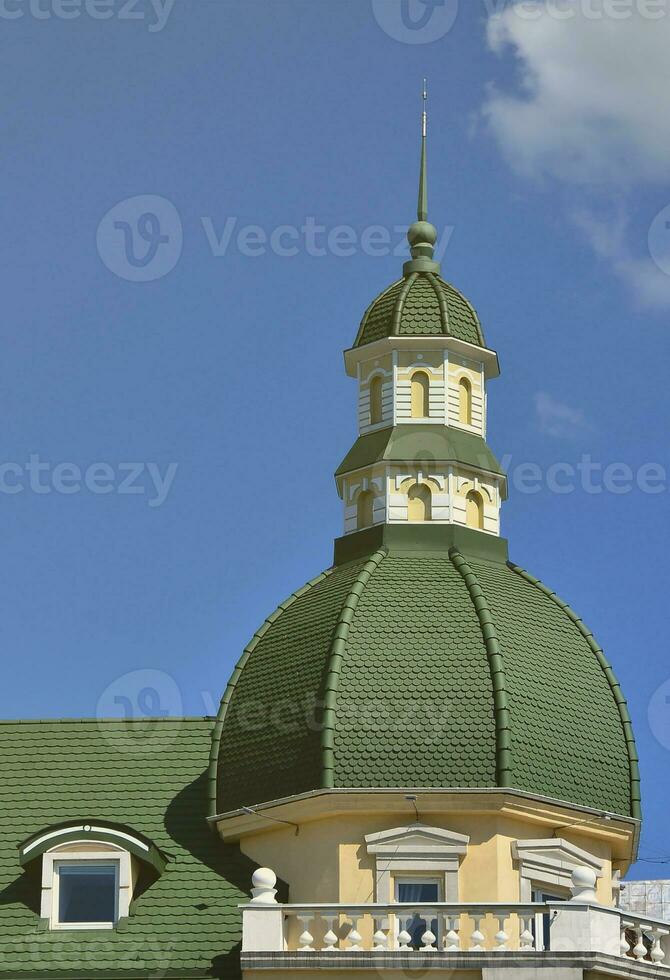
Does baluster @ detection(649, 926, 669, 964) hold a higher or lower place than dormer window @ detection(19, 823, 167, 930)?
lower

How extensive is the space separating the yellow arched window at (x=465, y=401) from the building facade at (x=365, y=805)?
279cm

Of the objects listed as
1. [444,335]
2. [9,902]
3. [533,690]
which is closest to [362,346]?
[444,335]

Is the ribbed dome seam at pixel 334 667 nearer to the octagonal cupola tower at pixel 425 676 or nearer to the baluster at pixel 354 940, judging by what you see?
the octagonal cupola tower at pixel 425 676

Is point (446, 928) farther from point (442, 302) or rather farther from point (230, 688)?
point (442, 302)

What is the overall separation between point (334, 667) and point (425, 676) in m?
1.52

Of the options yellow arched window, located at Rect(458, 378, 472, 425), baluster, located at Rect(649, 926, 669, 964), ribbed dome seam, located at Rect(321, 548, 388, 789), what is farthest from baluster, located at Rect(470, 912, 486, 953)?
yellow arched window, located at Rect(458, 378, 472, 425)

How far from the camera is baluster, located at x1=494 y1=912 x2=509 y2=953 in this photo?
37062mm

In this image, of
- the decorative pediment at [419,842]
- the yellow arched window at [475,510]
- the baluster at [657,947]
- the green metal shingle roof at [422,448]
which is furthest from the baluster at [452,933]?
the green metal shingle roof at [422,448]

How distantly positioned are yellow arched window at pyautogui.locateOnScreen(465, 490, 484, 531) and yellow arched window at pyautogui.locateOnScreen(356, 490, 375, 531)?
177 cm

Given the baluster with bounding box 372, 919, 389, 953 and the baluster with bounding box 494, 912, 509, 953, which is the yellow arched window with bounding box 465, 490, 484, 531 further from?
the baluster with bounding box 372, 919, 389, 953

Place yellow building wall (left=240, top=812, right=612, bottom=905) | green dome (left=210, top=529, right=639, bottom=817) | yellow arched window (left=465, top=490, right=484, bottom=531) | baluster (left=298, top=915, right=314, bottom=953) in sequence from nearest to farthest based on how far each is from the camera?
baluster (left=298, top=915, right=314, bottom=953)
yellow building wall (left=240, top=812, right=612, bottom=905)
green dome (left=210, top=529, right=639, bottom=817)
yellow arched window (left=465, top=490, right=484, bottom=531)

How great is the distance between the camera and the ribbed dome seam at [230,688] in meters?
41.5

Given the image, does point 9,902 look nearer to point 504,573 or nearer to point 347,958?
point 347,958

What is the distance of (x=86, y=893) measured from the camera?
1577 inches
